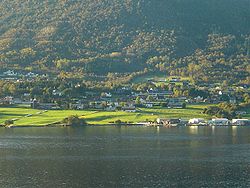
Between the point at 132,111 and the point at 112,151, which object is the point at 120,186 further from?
the point at 132,111

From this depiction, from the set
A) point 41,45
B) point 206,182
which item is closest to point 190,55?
point 41,45

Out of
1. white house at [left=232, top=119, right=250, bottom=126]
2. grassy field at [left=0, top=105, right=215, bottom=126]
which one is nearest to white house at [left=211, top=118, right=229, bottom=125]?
white house at [left=232, top=119, right=250, bottom=126]

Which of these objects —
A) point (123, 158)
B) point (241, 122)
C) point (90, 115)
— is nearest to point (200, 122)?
point (241, 122)

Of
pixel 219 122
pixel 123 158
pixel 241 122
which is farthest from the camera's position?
pixel 241 122

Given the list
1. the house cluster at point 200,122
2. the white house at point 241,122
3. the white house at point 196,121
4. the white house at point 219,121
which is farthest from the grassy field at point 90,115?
the white house at point 241,122

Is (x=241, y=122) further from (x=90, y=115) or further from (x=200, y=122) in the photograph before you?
(x=90, y=115)

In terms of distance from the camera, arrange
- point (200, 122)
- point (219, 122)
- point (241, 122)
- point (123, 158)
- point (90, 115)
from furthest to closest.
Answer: point (90, 115) → point (241, 122) → point (219, 122) → point (200, 122) → point (123, 158)

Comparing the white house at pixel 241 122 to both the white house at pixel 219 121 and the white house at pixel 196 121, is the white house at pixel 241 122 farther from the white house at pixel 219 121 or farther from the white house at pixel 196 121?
the white house at pixel 196 121
